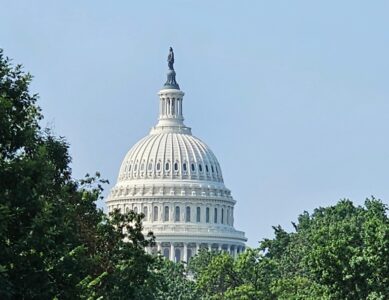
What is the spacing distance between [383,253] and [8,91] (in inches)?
855

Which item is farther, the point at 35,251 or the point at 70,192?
the point at 70,192

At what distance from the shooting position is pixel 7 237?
46.8 m

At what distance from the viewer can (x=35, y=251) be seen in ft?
154

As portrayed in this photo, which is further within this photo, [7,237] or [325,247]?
[325,247]

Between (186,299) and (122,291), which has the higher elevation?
(186,299)

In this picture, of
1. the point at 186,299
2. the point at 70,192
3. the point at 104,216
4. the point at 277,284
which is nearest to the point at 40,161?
the point at 70,192

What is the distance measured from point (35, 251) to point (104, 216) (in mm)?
29565

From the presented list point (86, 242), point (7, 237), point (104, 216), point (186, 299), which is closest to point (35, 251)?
point (7, 237)

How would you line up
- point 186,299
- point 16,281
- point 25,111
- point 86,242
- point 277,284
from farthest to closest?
point 186,299
point 277,284
point 86,242
point 25,111
point 16,281

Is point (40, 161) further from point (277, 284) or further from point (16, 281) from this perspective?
point (277, 284)

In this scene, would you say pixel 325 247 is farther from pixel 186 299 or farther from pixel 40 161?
pixel 186 299

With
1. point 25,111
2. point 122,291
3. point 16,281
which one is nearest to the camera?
point 16,281

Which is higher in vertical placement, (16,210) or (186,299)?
(186,299)

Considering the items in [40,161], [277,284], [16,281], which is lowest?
[16,281]
